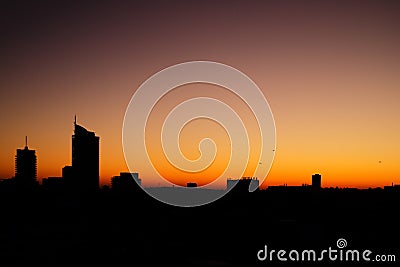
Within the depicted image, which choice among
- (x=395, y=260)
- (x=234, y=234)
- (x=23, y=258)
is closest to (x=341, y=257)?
(x=395, y=260)

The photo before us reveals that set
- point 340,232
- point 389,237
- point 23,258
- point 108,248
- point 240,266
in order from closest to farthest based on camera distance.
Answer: point 240,266 → point 23,258 → point 108,248 → point 389,237 → point 340,232

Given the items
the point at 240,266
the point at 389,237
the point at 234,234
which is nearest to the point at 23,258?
the point at 240,266

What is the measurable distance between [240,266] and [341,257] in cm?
2837

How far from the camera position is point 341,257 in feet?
464

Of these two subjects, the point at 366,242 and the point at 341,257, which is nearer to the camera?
the point at 341,257

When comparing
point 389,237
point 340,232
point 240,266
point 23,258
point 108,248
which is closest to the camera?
point 240,266

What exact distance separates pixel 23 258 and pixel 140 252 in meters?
32.9

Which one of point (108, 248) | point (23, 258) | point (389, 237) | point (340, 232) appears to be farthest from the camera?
point (340, 232)

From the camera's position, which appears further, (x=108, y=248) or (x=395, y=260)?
(x=108, y=248)

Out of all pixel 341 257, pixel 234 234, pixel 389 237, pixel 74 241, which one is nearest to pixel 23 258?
pixel 74 241

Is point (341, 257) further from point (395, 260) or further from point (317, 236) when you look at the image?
point (317, 236)

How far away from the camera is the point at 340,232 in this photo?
186 meters

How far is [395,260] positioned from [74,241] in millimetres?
102324

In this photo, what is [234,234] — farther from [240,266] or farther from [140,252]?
[240,266]
